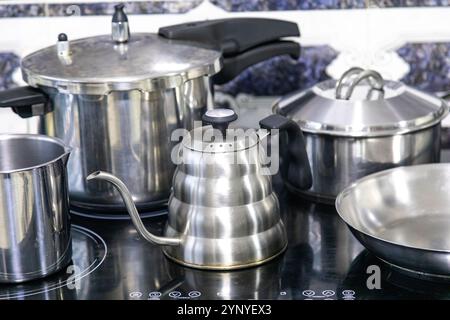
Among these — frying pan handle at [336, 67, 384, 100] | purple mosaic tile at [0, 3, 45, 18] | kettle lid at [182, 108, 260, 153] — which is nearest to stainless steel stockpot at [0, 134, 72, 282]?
kettle lid at [182, 108, 260, 153]

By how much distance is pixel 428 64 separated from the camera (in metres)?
1.53

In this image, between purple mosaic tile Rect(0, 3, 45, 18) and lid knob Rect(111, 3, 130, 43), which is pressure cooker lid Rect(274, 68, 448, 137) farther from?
purple mosaic tile Rect(0, 3, 45, 18)

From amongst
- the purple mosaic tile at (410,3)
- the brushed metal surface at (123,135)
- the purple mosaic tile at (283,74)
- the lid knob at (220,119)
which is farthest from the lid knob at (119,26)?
the purple mosaic tile at (410,3)

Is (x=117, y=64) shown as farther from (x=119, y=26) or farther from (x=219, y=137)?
(x=219, y=137)

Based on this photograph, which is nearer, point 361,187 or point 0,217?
point 0,217

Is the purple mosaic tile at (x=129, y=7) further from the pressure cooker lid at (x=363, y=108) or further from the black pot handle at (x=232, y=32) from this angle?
the pressure cooker lid at (x=363, y=108)

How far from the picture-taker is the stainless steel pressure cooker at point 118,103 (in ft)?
3.78

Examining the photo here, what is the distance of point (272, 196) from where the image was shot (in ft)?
3.65

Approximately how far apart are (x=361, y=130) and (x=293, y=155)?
10 centimetres

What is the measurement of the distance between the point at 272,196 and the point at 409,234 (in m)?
0.18

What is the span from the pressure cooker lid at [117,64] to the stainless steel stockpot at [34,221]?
0.10 metres

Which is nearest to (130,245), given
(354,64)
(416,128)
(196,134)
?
(196,134)

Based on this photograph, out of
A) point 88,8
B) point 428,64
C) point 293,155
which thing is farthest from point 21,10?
point 428,64
